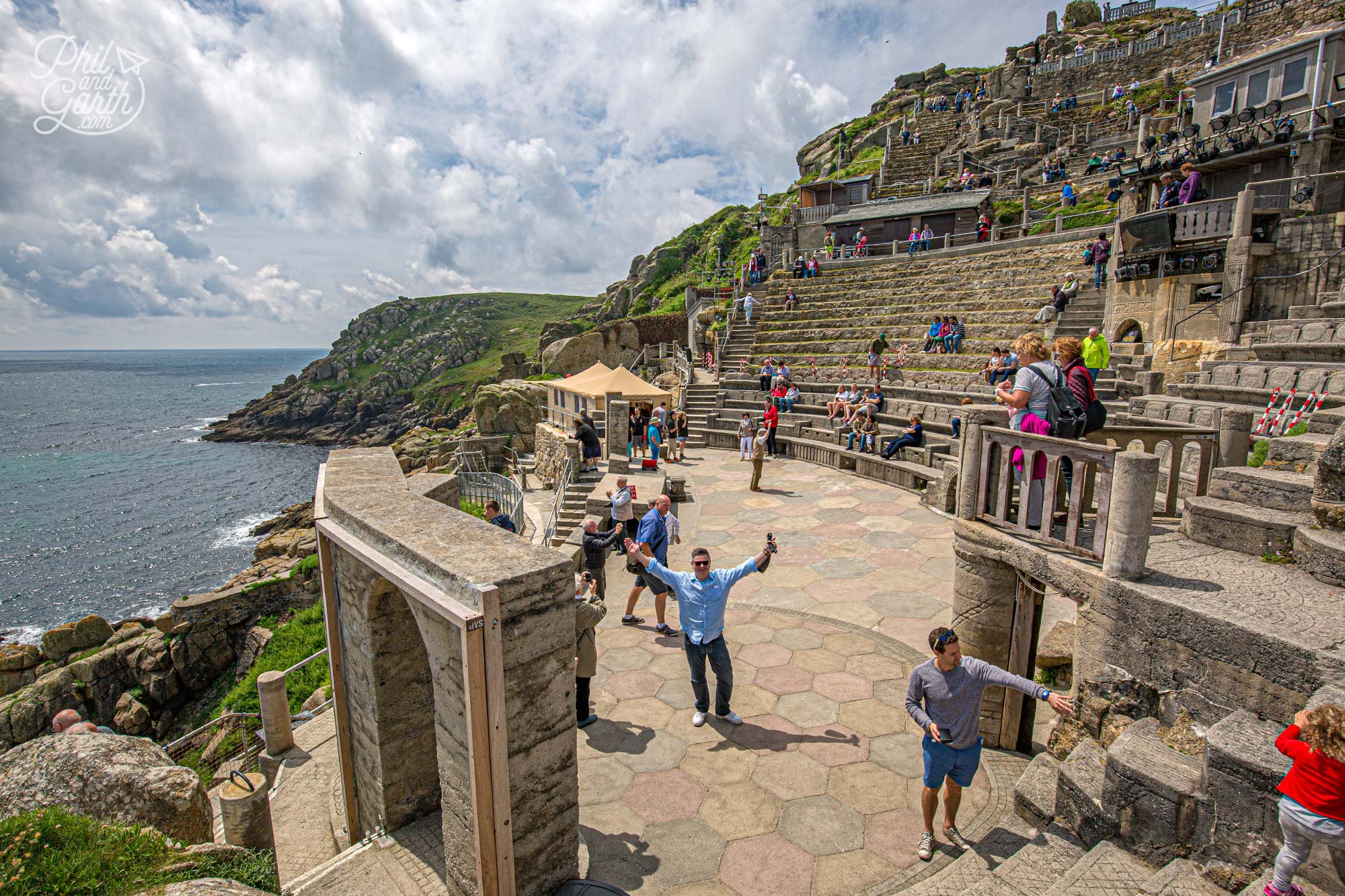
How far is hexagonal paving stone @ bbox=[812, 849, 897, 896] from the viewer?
399 centimetres

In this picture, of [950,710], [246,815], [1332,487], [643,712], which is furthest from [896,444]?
[246,815]

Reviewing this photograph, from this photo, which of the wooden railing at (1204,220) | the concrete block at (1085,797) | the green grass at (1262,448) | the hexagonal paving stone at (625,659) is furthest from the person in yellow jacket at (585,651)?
the wooden railing at (1204,220)

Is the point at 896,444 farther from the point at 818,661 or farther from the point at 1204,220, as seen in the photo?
the point at 818,661

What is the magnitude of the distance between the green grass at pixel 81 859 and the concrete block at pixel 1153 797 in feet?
17.5

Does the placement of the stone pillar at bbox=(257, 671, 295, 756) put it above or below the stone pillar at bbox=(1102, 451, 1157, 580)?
below

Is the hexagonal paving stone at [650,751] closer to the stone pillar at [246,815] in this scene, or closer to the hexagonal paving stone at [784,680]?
the hexagonal paving stone at [784,680]

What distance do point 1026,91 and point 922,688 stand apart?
151 feet

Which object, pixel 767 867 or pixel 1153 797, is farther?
pixel 767 867

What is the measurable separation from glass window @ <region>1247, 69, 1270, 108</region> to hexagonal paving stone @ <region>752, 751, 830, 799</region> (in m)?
23.7

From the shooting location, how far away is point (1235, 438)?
6121mm

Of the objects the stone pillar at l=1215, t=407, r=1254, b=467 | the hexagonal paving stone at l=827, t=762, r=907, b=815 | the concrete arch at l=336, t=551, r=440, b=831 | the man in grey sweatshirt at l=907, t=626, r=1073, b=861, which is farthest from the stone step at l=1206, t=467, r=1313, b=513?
the concrete arch at l=336, t=551, r=440, b=831

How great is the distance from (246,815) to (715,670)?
4.44 m

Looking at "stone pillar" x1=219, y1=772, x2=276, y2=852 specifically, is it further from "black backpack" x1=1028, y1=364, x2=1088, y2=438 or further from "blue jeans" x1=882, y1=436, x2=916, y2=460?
"blue jeans" x1=882, y1=436, x2=916, y2=460

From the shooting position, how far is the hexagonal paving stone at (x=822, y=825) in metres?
4.34
